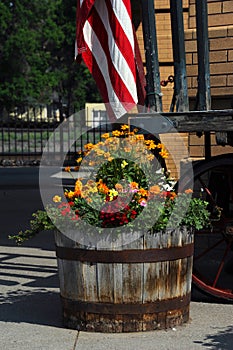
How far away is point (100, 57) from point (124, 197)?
5.89 ft

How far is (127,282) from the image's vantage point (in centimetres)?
500

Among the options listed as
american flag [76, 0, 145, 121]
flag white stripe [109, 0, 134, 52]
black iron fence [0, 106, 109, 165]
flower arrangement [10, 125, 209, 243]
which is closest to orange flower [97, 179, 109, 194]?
flower arrangement [10, 125, 209, 243]

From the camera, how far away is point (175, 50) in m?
5.83

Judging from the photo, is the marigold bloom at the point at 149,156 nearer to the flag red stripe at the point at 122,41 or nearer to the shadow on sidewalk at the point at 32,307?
the flag red stripe at the point at 122,41

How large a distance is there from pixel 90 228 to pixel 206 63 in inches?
67.4

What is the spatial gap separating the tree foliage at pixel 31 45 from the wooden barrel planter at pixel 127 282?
170 feet

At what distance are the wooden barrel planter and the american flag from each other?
4.78ft

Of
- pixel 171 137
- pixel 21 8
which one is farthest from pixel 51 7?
pixel 171 137

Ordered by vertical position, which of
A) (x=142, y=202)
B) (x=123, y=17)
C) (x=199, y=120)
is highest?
(x=123, y=17)

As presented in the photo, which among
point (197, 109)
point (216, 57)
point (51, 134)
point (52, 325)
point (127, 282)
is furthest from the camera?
point (51, 134)

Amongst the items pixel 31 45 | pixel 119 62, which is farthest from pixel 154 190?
pixel 31 45

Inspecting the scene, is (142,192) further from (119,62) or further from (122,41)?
(122,41)

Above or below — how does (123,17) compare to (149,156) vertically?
above

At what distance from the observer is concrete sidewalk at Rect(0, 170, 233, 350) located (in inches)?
194
